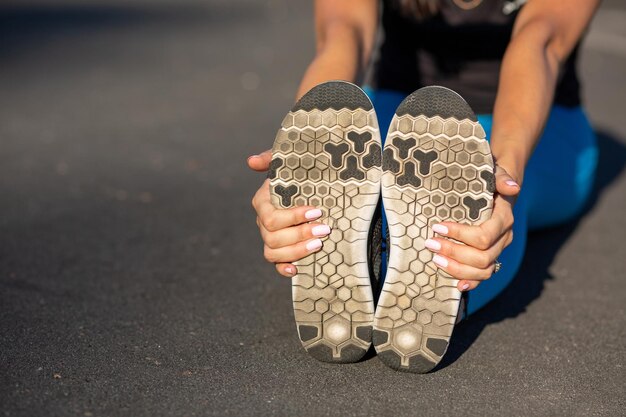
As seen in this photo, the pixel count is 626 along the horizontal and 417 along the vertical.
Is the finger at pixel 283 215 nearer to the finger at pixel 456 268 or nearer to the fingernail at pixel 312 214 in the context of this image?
the fingernail at pixel 312 214

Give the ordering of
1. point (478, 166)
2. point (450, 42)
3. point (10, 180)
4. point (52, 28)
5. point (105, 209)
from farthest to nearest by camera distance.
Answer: point (52, 28) < point (10, 180) < point (105, 209) < point (450, 42) < point (478, 166)

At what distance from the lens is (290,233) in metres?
1.68

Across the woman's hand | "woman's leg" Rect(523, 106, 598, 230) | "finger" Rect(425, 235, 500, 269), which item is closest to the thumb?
the woman's hand

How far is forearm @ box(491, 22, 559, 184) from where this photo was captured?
1.83 m

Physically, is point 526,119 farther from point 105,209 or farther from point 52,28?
point 52,28

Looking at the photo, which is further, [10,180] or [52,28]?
[52,28]

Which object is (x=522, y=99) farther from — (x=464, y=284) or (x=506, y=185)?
(x=464, y=284)

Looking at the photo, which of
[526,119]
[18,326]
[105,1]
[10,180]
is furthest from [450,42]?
[105,1]

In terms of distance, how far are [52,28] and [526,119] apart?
5293mm

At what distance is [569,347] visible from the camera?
198 cm

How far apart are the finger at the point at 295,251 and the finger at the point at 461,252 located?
0.23 meters

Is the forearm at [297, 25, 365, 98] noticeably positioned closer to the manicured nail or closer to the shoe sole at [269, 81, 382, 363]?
the shoe sole at [269, 81, 382, 363]

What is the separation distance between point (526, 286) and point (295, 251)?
93 cm

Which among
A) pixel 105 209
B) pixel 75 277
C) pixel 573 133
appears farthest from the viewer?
pixel 105 209
